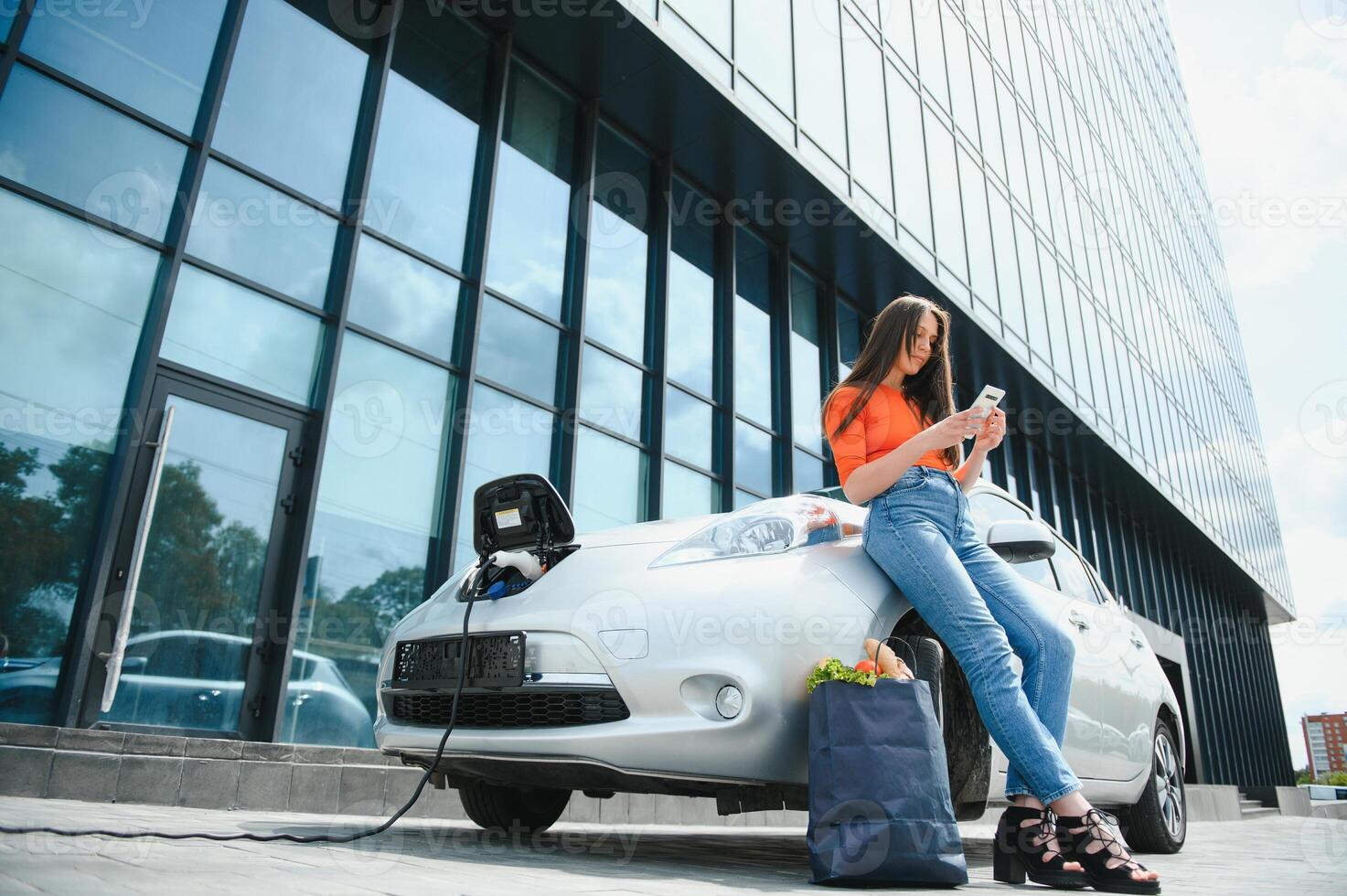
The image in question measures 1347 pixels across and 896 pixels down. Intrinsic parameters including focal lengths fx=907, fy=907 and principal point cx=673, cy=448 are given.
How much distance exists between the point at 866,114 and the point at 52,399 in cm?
1013

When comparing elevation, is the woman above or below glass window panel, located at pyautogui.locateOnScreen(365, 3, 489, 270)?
below

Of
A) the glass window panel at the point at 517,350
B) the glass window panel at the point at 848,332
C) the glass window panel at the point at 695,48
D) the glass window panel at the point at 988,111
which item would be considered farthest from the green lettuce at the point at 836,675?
the glass window panel at the point at 988,111

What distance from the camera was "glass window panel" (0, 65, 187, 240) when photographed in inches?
218

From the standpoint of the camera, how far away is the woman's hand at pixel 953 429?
2588mm

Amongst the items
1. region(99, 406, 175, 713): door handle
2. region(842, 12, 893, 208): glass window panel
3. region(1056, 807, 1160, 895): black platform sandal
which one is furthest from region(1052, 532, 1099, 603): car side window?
region(842, 12, 893, 208): glass window panel

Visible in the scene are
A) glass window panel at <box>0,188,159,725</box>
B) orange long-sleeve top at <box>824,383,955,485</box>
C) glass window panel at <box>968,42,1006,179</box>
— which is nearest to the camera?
orange long-sleeve top at <box>824,383,955,485</box>

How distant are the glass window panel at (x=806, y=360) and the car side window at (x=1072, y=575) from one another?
23.7 ft

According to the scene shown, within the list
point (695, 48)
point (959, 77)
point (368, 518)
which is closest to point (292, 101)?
point (368, 518)

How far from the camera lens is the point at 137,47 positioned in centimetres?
620

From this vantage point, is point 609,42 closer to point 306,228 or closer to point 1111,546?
point 306,228

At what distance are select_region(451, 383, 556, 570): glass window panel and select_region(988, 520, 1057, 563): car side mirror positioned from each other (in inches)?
188

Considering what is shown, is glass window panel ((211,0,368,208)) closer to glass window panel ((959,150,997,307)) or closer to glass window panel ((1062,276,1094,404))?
glass window panel ((959,150,997,307))

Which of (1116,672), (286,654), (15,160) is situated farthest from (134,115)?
(1116,672)

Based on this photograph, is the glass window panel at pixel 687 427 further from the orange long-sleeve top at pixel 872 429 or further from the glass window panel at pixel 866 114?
the orange long-sleeve top at pixel 872 429
